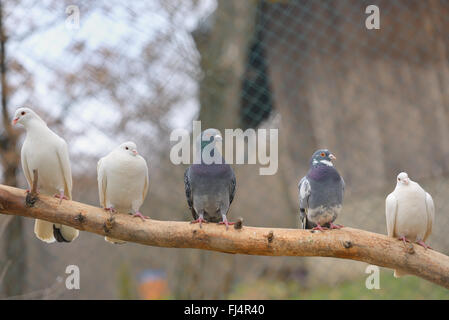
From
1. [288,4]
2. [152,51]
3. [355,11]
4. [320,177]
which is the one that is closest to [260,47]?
[288,4]

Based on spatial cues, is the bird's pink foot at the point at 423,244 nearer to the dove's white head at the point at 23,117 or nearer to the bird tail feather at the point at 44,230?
the bird tail feather at the point at 44,230

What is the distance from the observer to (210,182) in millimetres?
2980

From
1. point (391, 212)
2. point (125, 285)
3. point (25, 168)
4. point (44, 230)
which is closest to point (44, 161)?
point (25, 168)

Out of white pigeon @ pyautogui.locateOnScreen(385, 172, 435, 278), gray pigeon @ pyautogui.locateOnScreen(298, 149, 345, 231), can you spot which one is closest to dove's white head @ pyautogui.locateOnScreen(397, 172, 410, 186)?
white pigeon @ pyautogui.locateOnScreen(385, 172, 435, 278)

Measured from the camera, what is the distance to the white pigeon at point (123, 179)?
2873mm

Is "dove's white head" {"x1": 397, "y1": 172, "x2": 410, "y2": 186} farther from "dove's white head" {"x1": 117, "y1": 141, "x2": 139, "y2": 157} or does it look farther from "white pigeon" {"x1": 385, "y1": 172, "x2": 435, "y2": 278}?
"dove's white head" {"x1": 117, "y1": 141, "x2": 139, "y2": 157}

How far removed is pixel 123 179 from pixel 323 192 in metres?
1.13

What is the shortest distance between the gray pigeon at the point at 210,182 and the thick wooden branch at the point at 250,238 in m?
0.21

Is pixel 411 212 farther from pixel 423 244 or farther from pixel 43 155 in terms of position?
pixel 43 155

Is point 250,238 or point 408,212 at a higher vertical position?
point 408,212

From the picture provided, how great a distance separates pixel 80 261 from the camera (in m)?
5.76

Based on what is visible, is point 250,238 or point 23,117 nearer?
point 250,238

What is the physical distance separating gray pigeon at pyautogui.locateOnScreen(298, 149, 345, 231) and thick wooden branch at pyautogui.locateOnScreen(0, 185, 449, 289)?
0.14 metres
